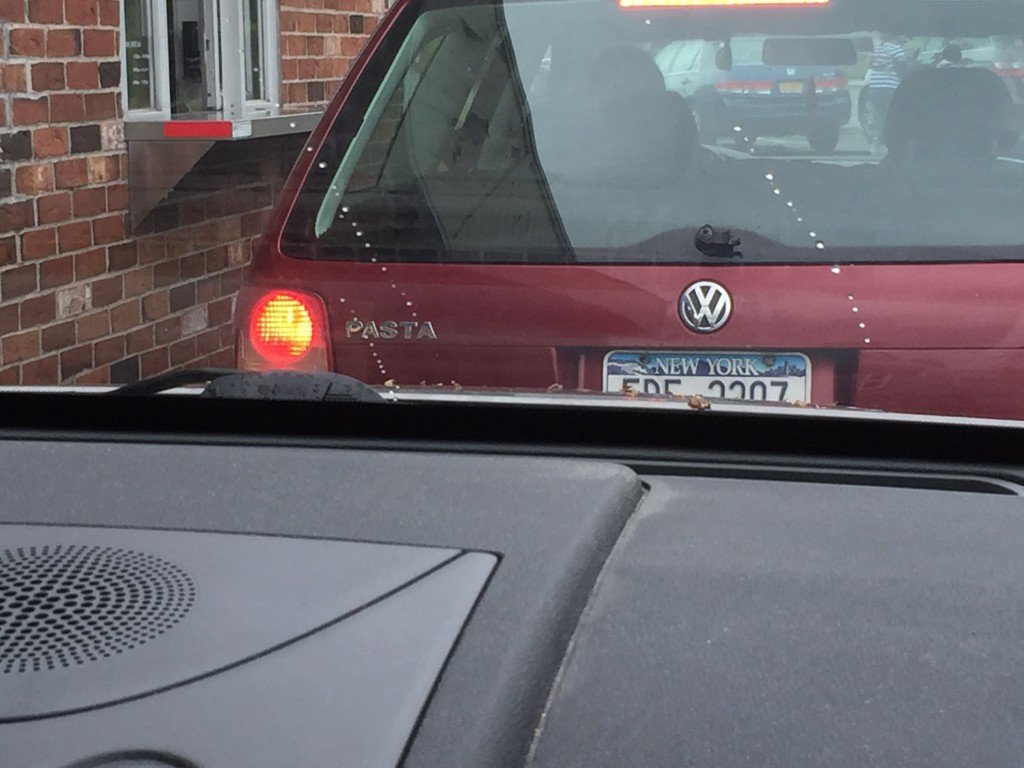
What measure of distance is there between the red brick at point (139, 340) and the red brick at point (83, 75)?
70 centimetres

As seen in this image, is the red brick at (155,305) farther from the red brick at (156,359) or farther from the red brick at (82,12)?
the red brick at (82,12)

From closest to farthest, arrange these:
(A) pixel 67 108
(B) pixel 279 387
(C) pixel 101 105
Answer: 1. (B) pixel 279 387
2. (A) pixel 67 108
3. (C) pixel 101 105

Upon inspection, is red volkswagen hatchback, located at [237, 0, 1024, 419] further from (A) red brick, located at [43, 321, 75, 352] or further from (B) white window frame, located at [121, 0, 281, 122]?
(B) white window frame, located at [121, 0, 281, 122]

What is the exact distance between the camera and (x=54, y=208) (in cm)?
475

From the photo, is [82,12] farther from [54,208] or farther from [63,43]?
[54,208]

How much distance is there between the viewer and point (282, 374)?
2211mm

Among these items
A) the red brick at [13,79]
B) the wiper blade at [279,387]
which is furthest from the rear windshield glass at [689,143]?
the red brick at [13,79]

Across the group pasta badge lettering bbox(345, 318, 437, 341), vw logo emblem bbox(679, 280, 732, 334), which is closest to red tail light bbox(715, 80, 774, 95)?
vw logo emblem bbox(679, 280, 732, 334)

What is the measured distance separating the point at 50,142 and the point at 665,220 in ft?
8.30

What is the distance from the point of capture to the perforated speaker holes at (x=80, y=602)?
1.44 m

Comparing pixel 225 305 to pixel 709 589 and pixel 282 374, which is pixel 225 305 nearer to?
pixel 282 374

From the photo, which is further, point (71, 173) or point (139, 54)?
point (139, 54)

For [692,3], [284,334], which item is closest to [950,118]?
[692,3]

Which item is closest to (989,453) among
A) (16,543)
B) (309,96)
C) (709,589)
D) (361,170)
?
(709,589)
